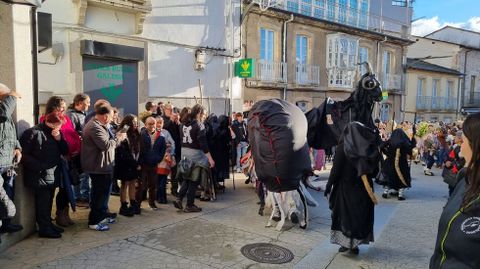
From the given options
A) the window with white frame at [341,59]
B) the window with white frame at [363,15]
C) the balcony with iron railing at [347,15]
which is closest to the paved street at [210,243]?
the balcony with iron railing at [347,15]

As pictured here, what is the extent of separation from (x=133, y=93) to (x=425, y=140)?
10.1 metres

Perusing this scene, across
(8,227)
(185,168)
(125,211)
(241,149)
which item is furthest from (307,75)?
(8,227)

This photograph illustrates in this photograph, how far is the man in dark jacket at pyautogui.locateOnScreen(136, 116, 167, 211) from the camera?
5810 millimetres

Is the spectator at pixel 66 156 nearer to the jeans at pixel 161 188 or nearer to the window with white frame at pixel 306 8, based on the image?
the jeans at pixel 161 188

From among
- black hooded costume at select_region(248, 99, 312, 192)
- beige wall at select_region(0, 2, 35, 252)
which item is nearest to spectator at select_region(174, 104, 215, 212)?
black hooded costume at select_region(248, 99, 312, 192)

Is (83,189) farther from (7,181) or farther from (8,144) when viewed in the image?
(8,144)

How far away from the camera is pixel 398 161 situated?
26.6 ft

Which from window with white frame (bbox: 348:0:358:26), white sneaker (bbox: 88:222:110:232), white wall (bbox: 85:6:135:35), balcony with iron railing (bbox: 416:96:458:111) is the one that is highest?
window with white frame (bbox: 348:0:358:26)

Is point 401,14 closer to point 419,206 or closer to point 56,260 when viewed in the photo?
point 419,206

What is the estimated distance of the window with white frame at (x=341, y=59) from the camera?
59.0 feet

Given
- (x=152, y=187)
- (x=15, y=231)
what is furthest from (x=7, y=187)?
(x=152, y=187)

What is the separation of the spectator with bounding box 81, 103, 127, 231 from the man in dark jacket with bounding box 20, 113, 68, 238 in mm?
296

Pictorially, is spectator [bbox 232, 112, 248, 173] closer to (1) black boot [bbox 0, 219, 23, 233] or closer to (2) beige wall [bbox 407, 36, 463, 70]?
(1) black boot [bbox 0, 219, 23, 233]

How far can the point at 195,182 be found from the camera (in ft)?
19.8
